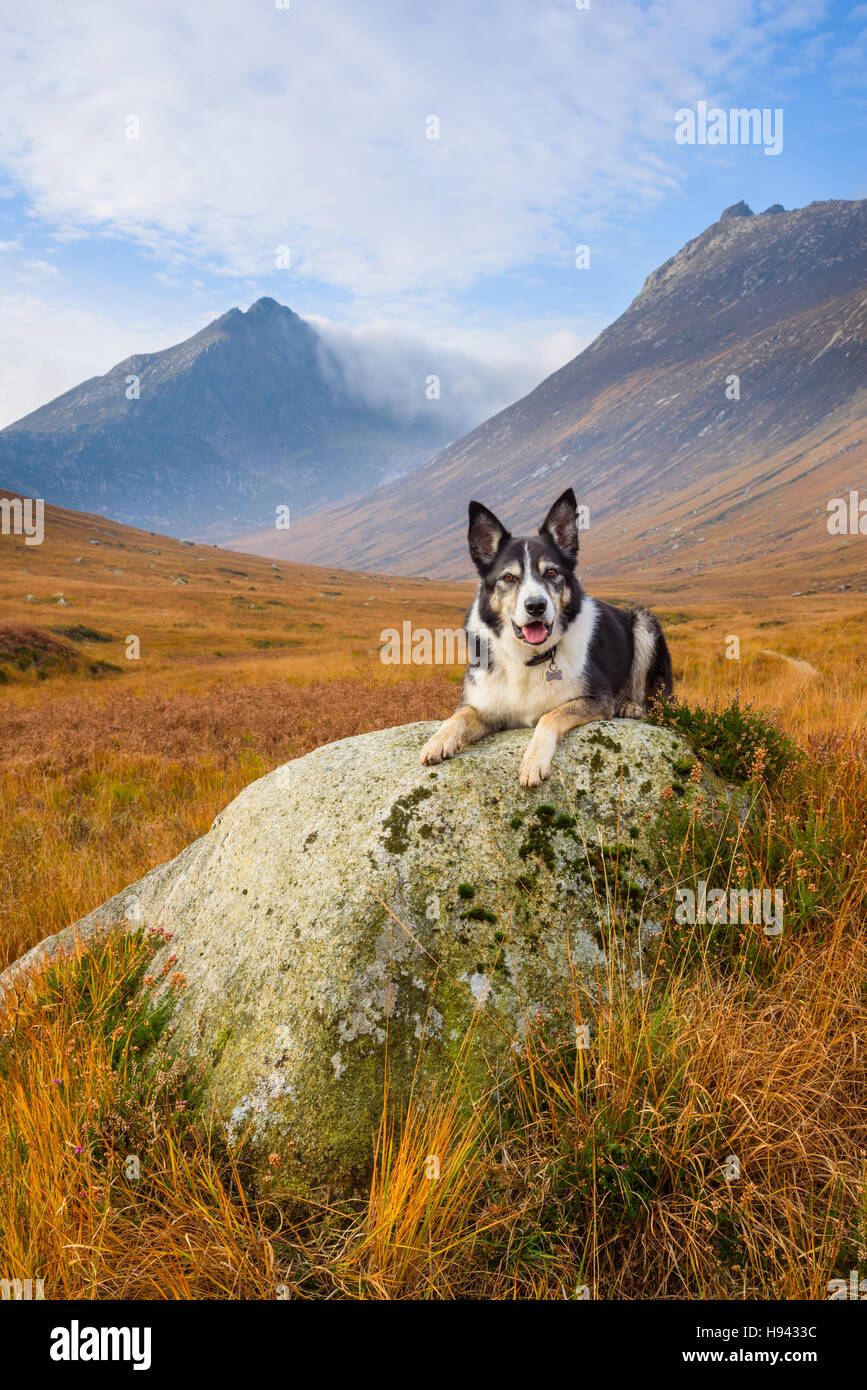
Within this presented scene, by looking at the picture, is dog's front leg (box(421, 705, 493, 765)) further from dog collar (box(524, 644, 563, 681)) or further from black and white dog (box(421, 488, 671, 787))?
dog collar (box(524, 644, 563, 681))

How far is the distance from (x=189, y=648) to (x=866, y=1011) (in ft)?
128

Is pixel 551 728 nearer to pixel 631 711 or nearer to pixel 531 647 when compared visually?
pixel 531 647

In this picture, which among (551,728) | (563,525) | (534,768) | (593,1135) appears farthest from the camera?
(563,525)

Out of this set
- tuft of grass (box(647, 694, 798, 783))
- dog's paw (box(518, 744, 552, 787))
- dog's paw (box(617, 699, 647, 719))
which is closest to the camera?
dog's paw (box(518, 744, 552, 787))

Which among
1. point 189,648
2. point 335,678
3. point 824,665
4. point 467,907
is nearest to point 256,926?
point 467,907

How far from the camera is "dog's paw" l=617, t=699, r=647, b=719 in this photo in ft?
17.8

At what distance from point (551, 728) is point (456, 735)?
25.9 inches

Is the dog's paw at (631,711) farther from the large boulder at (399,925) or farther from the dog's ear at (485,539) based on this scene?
the dog's ear at (485,539)

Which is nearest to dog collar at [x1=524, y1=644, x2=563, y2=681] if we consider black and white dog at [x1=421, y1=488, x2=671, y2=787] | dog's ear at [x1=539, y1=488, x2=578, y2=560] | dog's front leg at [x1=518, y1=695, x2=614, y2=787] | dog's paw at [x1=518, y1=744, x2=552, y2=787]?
black and white dog at [x1=421, y1=488, x2=671, y2=787]

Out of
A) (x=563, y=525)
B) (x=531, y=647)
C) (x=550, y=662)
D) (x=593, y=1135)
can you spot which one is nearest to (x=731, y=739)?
(x=550, y=662)

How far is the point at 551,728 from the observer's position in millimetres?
4469

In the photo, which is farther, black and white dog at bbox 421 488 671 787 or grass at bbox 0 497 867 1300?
black and white dog at bbox 421 488 671 787

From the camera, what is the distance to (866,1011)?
11.0 feet
